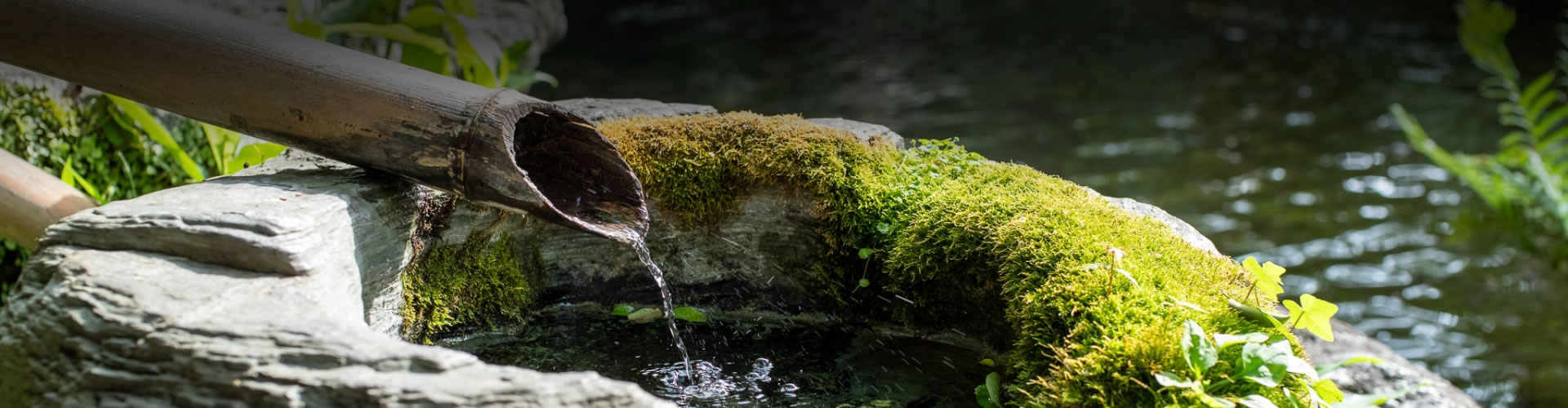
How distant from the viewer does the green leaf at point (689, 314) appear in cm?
332

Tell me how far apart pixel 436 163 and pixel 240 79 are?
584 mm

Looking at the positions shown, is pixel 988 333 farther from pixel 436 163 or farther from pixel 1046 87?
pixel 1046 87

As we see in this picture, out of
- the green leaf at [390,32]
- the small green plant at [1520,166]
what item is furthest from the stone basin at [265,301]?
the small green plant at [1520,166]

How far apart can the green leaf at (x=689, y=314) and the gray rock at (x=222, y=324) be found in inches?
41.2

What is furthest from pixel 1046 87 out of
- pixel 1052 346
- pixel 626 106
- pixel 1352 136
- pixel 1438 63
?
pixel 1052 346

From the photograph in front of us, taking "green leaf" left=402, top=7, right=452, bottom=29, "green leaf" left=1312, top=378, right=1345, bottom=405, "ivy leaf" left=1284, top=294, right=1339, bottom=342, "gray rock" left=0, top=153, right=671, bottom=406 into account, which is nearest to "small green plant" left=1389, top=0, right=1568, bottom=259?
"ivy leaf" left=1284, top=294, right=1339, bottom=342

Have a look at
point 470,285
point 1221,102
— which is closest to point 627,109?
point 470,285

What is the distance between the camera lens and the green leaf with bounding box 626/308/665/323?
337cm

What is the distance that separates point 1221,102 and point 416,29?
25.6 ft

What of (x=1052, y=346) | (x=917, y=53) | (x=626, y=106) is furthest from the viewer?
(x=917, y=53)

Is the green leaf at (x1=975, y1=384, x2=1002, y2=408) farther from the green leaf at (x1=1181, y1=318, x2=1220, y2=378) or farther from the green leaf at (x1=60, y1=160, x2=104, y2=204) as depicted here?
the green leaf at (x1=60, y1=160, x2=104, y2=204)

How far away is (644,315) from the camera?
338cm

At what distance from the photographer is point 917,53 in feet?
40.6

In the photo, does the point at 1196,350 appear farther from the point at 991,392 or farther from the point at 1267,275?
the point at 991,392
